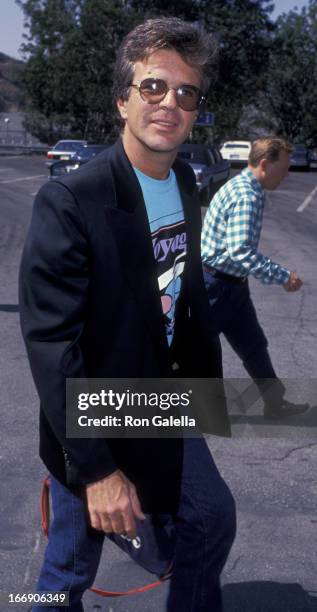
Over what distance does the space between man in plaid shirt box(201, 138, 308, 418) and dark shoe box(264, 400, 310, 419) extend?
0.89 ft

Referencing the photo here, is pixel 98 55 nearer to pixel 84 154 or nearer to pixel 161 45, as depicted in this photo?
pixel 84 154

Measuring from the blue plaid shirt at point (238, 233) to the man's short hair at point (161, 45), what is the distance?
7.78 ft

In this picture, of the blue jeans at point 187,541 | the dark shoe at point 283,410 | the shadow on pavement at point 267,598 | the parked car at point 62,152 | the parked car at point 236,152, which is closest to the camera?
the blue jeans at point 187,541

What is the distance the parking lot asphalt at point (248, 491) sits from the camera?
11.5 feet

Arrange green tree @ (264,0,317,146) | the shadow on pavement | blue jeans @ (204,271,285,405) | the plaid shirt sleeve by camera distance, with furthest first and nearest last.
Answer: green tree @ (264,0,317,146), blue jeans @ (204,271,285,405), the plaid shirt sleeve, the shadow on pavement

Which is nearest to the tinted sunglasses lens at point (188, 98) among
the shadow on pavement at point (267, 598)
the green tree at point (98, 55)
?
the shadow on pavement at point (267, 598)

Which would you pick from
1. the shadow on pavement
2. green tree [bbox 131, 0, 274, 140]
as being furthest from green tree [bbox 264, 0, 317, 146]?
the shadow on pavement

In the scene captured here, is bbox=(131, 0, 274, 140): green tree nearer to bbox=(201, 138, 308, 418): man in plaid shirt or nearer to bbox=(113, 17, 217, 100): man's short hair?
bbox=(201, 138, 308, 418): man in plaid shirt

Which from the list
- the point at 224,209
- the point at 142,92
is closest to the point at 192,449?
the point at 142,92

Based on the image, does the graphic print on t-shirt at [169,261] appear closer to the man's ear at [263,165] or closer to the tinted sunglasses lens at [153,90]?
the tinted sunglasses lens at [153,90]

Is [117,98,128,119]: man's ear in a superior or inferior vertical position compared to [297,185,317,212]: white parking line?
superior

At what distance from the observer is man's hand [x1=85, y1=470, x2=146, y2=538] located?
2.19 meters

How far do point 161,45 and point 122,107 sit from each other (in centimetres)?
22

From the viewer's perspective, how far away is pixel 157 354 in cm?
235
